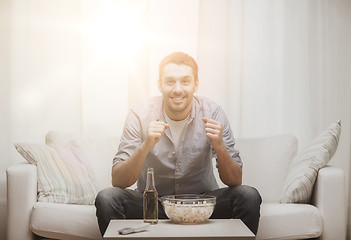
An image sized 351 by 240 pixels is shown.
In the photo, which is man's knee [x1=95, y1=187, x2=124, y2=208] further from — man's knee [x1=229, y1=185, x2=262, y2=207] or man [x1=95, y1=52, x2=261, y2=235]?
man's knee [x1=229, y1=185, x2=262, y2=207]

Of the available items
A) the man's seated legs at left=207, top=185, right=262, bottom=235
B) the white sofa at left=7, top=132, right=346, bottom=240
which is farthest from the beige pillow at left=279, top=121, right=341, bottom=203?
the man's seated legs at left=207, top=185, right=262, bottom=235

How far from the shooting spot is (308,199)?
2.51m

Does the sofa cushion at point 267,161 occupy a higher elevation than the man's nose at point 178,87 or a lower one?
lower

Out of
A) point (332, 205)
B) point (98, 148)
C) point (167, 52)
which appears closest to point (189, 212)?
point (332, 205)

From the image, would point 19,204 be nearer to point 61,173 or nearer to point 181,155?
point 61,173

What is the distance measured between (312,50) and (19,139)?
2030mm

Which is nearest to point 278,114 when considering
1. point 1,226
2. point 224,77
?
point 224,77

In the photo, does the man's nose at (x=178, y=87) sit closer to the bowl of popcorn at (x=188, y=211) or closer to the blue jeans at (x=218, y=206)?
the blue jeans at (x=218, y=206)

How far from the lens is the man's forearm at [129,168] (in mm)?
2465

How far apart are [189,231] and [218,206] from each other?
61cm

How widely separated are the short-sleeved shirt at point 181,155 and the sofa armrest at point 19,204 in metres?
0.47

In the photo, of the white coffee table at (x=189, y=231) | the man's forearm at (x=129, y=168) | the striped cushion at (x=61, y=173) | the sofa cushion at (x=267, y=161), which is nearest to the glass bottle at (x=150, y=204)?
the white coffee table at (x=189, y=231)

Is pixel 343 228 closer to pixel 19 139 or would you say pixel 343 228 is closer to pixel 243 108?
pixel 243 108

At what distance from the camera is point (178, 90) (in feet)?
9.15
